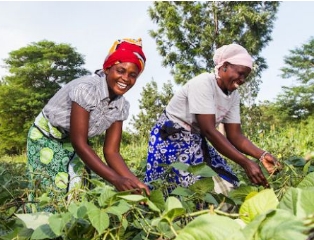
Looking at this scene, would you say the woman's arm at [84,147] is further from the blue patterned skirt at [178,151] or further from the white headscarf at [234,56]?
the white headscarf at [234,56]

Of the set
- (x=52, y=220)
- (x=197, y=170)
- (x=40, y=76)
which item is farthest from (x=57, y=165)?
(x=40, y=76)

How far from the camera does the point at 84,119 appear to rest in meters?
2.20

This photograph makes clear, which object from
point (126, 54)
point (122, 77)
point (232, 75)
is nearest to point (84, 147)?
point (122, 77)

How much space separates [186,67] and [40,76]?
22.2 metres

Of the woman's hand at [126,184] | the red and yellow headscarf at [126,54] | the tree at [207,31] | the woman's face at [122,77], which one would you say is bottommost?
the woman's hand at [126,184]

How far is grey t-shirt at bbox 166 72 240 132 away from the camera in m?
2.68

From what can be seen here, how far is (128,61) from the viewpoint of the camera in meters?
2.29

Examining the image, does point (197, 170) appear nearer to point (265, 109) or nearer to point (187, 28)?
point (187, 28)

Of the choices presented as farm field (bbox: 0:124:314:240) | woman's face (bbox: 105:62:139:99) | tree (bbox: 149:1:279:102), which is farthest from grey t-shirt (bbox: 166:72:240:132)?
tree (bbox: 149:1:279:102)

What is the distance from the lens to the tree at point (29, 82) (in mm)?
37844

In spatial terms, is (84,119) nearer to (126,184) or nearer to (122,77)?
(122,77)

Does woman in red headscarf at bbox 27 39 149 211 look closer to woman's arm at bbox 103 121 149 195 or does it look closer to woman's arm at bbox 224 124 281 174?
woman's arm at bbox 103 121 149 195

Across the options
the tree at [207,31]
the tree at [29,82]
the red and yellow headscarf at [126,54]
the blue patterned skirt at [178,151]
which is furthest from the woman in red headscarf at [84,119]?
the tree at [29,82]

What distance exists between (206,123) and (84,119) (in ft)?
2.32
